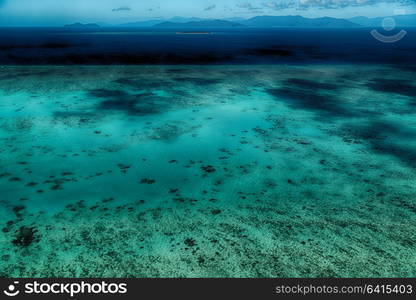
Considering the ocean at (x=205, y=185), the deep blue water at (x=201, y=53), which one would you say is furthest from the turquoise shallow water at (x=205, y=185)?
the deep blue water at (x=201, y=53)

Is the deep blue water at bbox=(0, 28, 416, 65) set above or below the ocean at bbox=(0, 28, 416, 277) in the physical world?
above

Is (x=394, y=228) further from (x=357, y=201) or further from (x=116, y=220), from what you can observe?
(x=116, y=220)

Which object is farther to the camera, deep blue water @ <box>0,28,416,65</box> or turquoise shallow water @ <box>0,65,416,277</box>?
deep blue water @ <box>0,28,416,65</box>

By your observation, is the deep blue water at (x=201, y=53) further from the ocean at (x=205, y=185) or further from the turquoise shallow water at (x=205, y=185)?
the turquoise shallow water at (x=205, y=185)

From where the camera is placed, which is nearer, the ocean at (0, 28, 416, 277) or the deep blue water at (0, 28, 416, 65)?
the ocean at (0, 28, 416, 277)

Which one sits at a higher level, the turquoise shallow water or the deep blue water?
the deep blue water

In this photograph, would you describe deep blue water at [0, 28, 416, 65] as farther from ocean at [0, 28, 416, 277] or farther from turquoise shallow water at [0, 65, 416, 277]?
turquoise shallow water at [0, 65, 416, 277]

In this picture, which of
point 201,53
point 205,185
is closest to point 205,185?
point 205,185

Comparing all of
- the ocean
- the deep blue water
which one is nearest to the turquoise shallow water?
the ocean

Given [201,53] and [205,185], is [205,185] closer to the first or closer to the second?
[205,185]
